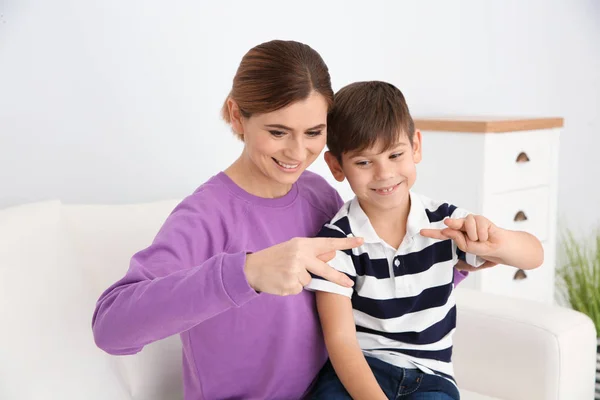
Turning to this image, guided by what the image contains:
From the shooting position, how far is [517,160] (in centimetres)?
260

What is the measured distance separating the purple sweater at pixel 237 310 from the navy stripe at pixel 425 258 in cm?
19

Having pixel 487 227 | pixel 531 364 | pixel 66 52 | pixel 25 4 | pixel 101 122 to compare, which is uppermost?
pixel 25 4

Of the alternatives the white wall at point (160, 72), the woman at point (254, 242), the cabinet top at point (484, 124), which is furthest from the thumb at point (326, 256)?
the cabinet top at point (484, 124)

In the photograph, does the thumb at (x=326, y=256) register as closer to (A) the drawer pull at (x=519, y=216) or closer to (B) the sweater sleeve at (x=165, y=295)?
(B) the sweater sleeve at (x=165, y=295)

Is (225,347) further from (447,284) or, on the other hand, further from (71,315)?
(447,284)

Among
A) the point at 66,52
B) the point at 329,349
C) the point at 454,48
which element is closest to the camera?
the point at 329,349

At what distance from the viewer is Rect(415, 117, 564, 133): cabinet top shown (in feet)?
7.96

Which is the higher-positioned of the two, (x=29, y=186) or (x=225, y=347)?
(x=29, y=186)

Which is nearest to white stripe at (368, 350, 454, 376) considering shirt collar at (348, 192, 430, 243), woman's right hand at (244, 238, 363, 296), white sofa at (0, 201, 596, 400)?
shirt collar at (348, 192, 430, 243)

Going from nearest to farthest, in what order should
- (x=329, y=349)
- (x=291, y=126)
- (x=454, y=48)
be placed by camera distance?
(x=291, y=126)
(x=329, y=349)
(x=454, y=48)

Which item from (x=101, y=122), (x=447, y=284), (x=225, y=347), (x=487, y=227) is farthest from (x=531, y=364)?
(x=101, y=122)

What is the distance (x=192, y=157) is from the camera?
2.06 meters

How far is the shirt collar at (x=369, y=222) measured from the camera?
1395mm

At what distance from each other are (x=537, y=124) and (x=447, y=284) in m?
1.41
